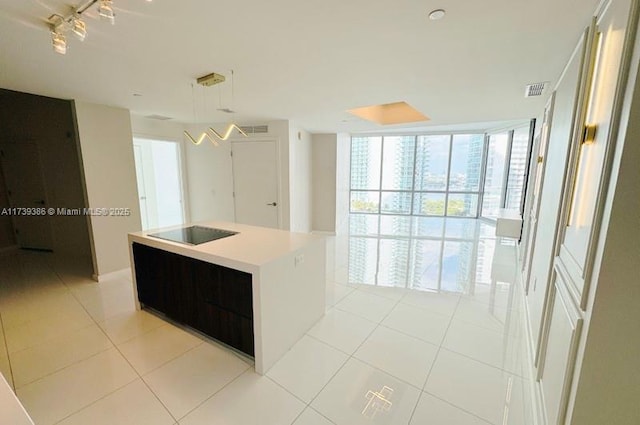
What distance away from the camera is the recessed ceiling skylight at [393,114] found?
14.9 ft

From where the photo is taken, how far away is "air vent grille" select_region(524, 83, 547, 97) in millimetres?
2627

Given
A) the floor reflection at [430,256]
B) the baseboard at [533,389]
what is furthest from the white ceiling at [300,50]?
the floor reflection at [430,256]

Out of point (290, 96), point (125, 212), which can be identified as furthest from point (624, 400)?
point (125, 212)

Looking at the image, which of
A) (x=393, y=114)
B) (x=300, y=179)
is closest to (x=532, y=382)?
(x=393, y=114)

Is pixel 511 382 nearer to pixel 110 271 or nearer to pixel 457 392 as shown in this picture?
pixel 457 392

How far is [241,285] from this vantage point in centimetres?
203

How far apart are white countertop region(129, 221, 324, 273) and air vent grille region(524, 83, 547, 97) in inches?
103

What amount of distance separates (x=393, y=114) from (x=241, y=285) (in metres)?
4.22

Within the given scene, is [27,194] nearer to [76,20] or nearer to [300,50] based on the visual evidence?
[76,20]

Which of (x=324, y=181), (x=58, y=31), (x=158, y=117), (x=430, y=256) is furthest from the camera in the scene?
(x=324, y=181)

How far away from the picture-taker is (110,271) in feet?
12.0

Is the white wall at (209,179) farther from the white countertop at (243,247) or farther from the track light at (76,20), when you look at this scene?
the track light at (76,20)

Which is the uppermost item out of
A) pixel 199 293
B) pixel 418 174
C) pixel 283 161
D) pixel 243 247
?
pixel 283 161

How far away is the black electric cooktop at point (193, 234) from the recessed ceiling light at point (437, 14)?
236 cm
